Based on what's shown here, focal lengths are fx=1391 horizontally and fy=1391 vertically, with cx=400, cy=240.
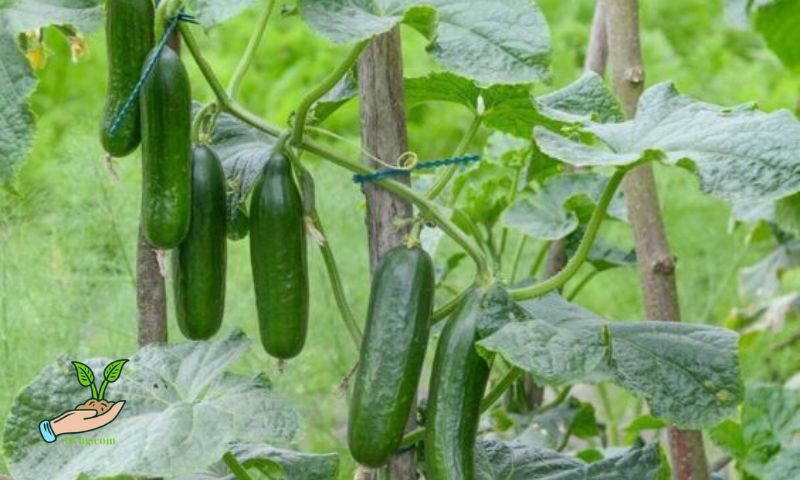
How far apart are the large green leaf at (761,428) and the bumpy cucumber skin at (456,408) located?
0.86 m

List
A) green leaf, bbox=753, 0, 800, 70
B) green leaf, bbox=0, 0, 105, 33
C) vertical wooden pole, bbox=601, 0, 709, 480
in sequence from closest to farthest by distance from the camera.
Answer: green leaf, bbox=0, 0, 105, 33, vertical wooden pole, bbox=601, 0, 709, 480, green leaf, bbox=753, 0, 800, 70

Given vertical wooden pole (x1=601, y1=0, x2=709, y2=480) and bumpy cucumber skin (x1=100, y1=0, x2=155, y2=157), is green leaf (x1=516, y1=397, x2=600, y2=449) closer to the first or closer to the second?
vertical wooden pole (x1=601, y1=0, x2=709, y2=480)

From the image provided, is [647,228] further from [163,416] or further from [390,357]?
[163,416]

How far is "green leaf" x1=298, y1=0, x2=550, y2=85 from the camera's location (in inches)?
46.6

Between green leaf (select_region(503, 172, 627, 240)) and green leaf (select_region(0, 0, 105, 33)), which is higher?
green leaf (select_region(0, 0, 105, 33))

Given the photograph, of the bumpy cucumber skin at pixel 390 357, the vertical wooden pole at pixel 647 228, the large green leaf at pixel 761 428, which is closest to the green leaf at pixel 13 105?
the bumpy cucumber skin at pixel 390 357

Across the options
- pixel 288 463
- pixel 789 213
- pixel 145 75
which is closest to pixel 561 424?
pixel 789 213

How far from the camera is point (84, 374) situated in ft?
4.48

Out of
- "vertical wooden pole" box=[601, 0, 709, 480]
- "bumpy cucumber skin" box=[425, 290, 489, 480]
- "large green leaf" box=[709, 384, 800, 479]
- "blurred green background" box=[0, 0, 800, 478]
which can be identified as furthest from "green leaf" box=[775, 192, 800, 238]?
"bumpy cucumber skin" box=[425, 290, 489, 480]

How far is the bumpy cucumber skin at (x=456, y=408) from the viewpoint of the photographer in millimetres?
1217

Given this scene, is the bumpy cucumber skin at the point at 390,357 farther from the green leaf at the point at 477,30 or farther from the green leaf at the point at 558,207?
the green leaf at the point at 558,207

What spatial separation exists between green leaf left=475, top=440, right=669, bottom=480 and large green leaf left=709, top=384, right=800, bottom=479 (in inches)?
20.0

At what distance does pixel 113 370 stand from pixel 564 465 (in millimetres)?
492

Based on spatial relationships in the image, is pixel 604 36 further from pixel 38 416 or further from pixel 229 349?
pixel 38 416
